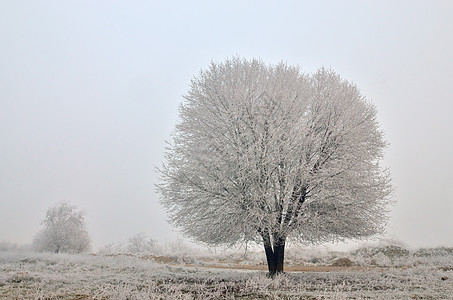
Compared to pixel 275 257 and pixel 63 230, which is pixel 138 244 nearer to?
pixel 63 230

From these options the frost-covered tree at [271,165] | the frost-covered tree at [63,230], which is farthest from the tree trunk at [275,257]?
the frost-covered tree at [63,230]

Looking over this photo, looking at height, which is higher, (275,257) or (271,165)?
(271,165)

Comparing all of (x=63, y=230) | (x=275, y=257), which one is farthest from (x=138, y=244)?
(x=275, y=257)

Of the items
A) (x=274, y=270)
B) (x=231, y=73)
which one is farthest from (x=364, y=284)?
(x=231, y=73)

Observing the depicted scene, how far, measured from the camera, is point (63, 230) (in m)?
41.6

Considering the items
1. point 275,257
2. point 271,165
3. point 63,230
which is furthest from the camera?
point 63,230

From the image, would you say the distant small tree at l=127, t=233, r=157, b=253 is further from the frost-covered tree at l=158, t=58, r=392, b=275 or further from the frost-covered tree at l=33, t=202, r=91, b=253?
the frost-covered tree at l=158, t=58, r=392, b=275

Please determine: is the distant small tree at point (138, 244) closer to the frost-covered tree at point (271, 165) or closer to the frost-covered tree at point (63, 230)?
the frost-covered tree at point (63, 230)

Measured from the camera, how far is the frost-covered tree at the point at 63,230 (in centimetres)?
4150

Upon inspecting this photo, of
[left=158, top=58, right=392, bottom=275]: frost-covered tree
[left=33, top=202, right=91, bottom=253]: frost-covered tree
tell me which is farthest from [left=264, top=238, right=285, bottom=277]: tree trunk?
[left=33, top=202, right=91, bottom=253]: frost-covered tree

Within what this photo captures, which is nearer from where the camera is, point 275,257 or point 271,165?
point 271,165

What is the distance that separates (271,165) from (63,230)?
37144mm

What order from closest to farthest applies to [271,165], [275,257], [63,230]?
[271,165] → [275,257] → [63,230]

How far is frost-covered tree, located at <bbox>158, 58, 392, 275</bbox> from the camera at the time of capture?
13.5 metres
